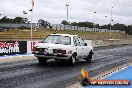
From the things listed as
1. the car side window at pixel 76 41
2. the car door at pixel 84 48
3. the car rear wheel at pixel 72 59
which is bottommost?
the car rear wheel at pixel 72 59

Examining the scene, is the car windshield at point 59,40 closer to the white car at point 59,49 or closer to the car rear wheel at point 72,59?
the white car at point 59,49

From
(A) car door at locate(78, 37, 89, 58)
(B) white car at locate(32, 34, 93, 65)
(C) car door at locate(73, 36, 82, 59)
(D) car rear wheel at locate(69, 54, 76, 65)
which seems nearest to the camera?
(B) white car at locate(32, 34, 93, 65)

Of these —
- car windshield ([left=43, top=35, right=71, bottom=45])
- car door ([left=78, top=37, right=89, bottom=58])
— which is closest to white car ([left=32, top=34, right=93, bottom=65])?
car windshield ([left=43, top=35, right=71, bottom=45])

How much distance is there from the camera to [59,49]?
1750 cm

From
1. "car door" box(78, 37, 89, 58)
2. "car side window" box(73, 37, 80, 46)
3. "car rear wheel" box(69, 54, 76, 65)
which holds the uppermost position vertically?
"car side window" box(73, 37, 80, 46)

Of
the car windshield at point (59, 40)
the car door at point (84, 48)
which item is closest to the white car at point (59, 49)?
the car windshield at point (59, 40)

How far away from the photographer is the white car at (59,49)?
17.5 metres

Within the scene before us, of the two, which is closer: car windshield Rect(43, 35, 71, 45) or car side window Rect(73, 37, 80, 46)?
car windshield Rect(43, 35, 71, 45)

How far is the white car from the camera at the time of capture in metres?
17.5

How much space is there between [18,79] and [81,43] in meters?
8.29

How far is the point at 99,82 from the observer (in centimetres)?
965

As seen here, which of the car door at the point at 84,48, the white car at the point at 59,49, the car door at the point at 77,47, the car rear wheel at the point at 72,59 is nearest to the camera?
the white car at the point at 59,49

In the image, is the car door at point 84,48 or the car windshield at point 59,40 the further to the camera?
the car door at point 84,48

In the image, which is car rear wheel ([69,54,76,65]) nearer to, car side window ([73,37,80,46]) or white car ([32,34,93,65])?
white car ([32,34,93,65])
